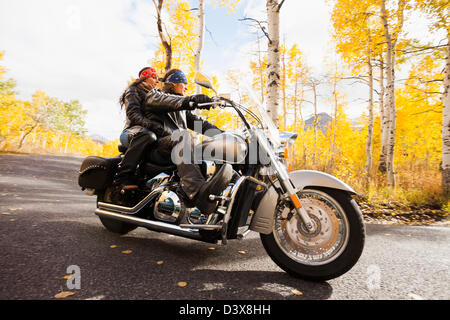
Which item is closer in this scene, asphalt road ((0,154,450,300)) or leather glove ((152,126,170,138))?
asphalt road ((0,154,450,300))

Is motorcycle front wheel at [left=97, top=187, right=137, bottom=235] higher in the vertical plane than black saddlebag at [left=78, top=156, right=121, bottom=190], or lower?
lower

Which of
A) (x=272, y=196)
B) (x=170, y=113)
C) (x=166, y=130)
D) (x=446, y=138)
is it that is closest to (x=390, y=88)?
(x=446, y=138)

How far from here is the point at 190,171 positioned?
231cm

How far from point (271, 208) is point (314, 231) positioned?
45 centimetres

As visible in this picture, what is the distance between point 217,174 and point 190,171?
31 centimetres

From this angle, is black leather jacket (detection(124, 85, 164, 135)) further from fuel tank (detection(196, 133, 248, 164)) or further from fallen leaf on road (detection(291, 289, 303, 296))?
fallen leaf on road (detection(291, 289, 303, 296))

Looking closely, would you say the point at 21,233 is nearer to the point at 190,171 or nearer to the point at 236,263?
the point at 190,171

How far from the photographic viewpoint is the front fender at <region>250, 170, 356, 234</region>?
82.7 inches

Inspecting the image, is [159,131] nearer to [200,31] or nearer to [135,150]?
[135,150]

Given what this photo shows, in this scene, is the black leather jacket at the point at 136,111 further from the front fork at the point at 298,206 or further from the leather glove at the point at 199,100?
the front fork at the point at 298,206

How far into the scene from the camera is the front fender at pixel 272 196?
2.10m

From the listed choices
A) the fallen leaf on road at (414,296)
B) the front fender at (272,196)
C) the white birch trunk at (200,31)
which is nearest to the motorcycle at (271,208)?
the front fender at (272,196)

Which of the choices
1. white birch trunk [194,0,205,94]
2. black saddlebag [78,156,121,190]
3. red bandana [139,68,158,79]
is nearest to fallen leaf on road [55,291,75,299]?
black saddlebag [78,156,121,190]

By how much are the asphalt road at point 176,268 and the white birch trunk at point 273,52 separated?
348 cm
